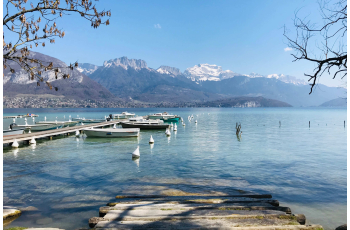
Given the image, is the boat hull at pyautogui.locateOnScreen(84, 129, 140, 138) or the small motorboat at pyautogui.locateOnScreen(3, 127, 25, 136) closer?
the boat hull at pyautogui.locateOnScreen(84, 129, 140, 138)

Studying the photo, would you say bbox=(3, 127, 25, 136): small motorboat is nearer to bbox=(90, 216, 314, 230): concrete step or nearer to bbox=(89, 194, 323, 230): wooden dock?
bbox=(89, 194, 323, 230): wooden dock

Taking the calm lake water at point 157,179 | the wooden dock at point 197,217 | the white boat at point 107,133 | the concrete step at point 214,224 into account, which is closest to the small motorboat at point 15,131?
the white boat at point 107,133


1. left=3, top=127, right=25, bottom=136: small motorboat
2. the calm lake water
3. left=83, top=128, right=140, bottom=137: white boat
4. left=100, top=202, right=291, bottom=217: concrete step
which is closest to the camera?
left=100, top=202, right=291, bottom=217: concrete step

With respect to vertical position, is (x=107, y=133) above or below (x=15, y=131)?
above

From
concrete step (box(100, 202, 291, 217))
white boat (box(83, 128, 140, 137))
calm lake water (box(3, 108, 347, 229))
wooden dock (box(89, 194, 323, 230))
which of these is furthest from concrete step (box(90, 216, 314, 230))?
white boat (box(83, 128, 140, 137))

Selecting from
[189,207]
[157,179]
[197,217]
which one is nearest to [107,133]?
[157,179]

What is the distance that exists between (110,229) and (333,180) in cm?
1651

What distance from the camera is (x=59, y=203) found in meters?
11.8

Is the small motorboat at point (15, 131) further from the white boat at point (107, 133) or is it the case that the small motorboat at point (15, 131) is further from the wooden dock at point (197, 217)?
the wooden dock at point (197, 217)

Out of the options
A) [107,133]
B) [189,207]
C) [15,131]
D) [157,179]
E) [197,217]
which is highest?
[197,217]

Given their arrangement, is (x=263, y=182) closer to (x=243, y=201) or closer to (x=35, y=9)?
(x=243, y=201)

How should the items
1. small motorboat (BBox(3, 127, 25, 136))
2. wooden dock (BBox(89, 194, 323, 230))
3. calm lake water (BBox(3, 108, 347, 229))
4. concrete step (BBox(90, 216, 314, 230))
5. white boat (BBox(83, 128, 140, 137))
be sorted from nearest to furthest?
concrete step (BBox(90, 216, 314, 230)) < wooden dock (BBox(89, 194, 323, 230)) < calm lake water (BBox(3, 108, 347, 229)) < white boat (BBox(83, 128, 140, 137)) < small motorboat (BBox(3, 127, 25, 136))

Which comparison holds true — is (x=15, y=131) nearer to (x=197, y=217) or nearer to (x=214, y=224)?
(x=197, y=217)

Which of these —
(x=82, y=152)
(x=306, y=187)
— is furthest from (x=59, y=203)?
(x=82, y=152)
